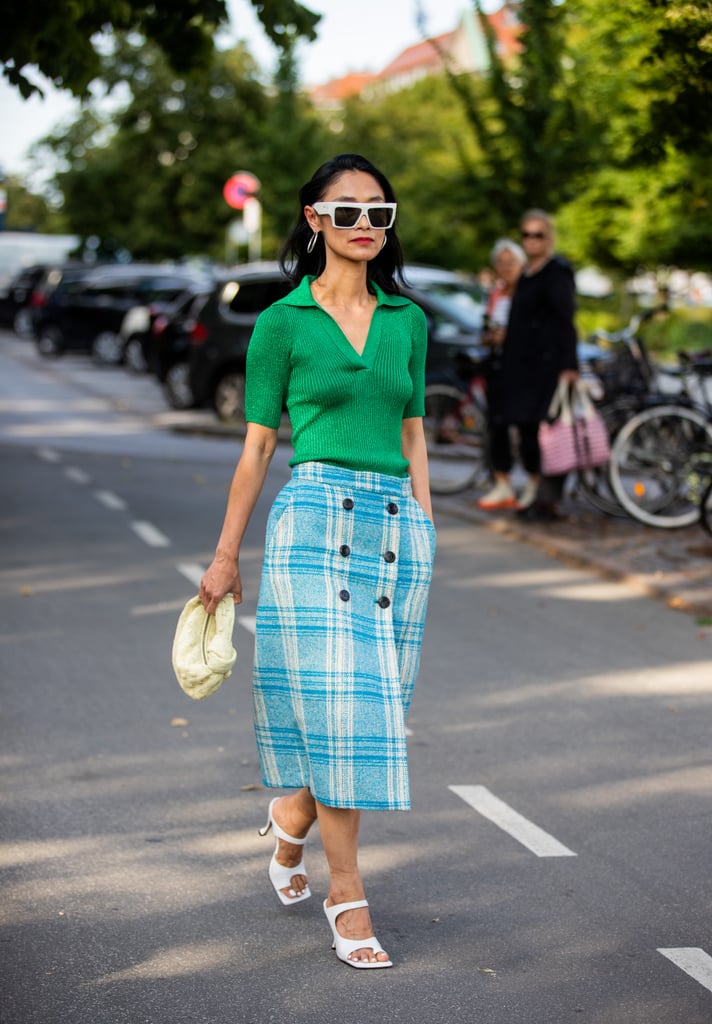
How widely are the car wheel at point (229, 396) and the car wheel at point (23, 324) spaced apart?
92.1 feet

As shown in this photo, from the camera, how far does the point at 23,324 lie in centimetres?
4925

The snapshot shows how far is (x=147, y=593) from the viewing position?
9.47 m

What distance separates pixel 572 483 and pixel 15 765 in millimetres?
9166

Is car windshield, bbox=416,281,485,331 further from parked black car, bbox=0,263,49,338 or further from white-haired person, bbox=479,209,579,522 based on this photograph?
parked black car, bbox=0,263,49,338

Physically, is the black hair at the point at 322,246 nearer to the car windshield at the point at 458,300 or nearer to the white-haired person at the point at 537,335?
the white-haired person at the point at 537,335

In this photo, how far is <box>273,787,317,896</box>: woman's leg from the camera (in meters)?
4.36

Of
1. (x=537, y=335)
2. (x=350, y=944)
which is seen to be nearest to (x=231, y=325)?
(x=537, y=335)

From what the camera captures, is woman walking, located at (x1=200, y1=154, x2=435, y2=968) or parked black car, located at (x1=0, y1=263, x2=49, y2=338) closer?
woman walking, located at (x1=200, y1=154, x2=435, y2=968)

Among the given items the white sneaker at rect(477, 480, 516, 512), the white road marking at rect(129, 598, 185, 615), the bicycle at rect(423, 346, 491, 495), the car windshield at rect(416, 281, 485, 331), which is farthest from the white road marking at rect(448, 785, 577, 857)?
the car windshield at rect(416, 281, 485, 331)

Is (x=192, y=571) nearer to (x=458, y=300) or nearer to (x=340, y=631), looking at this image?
(x=340, y=631)

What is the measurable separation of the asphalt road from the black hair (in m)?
1.68

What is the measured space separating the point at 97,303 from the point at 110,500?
22475 millimetres

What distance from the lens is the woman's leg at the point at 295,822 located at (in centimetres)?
436

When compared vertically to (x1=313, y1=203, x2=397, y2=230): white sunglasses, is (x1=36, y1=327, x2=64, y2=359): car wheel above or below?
below
